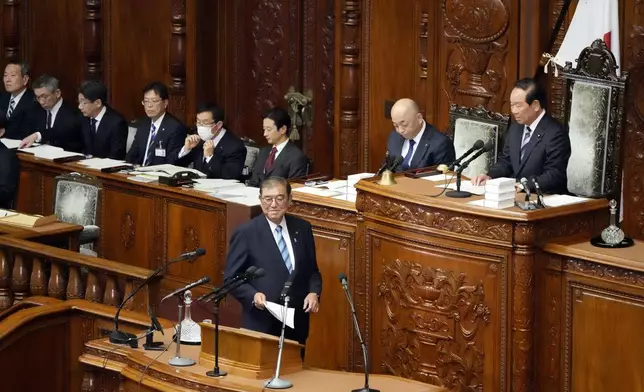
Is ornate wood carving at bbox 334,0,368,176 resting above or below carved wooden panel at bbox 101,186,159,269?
above

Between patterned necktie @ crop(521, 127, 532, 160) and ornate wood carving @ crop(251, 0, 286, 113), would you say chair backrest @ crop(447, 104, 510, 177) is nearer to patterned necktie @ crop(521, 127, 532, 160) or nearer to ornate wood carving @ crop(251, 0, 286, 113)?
patterned necktie @ crop(521, 127, 532, 160)

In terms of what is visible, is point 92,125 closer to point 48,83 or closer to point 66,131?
point 66,131

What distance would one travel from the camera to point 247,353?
6582mm

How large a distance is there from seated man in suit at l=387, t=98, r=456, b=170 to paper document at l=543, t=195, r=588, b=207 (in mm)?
1396

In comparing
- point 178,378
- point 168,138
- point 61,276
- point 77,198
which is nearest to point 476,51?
point 168,138

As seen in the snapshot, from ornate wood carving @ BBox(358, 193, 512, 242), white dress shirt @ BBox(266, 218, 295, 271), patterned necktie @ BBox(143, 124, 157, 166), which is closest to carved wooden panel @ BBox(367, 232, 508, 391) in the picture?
ornate wood carving @ BBox(358, 193, 512, 242)

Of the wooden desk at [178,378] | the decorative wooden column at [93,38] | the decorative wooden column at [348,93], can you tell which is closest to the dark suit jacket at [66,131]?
the decorative wooden column at [93,38]

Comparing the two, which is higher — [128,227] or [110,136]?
[110,136]

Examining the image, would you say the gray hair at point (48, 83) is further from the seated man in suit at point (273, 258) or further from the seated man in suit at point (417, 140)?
the seated man in suit at point (273, 258)

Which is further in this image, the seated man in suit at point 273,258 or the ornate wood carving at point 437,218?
the ornate wood carving at point 437,218

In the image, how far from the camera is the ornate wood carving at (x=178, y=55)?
13148 millimetres

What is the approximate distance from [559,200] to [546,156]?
0.85 metres

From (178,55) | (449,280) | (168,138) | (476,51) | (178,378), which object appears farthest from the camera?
(178,55)

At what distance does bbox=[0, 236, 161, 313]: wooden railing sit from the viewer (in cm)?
811
